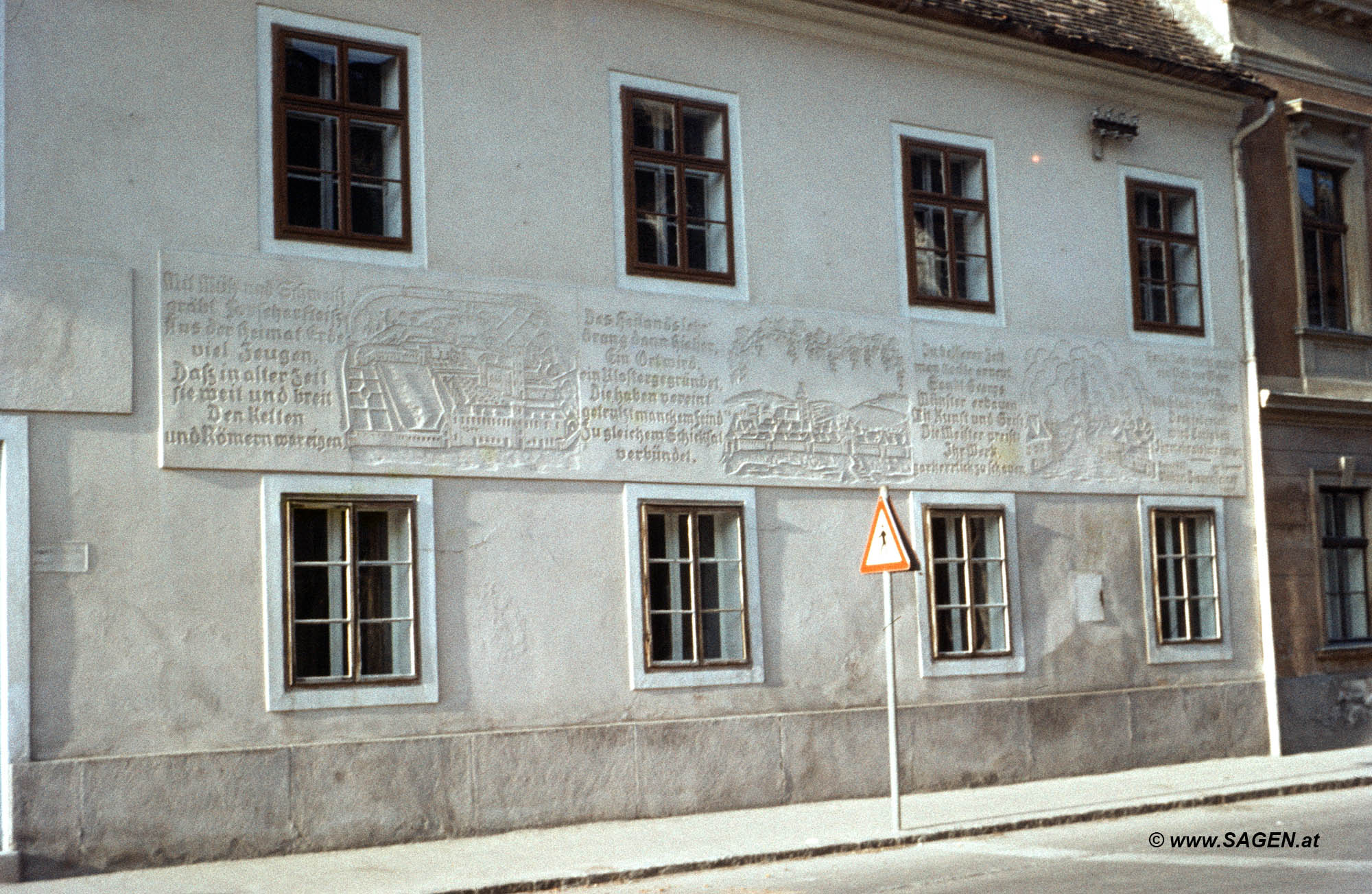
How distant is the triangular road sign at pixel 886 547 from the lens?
1242cm

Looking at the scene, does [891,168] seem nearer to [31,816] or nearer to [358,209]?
[358,209]

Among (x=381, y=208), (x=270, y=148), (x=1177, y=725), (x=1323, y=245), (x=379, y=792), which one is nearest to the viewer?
(x=379, y=792)

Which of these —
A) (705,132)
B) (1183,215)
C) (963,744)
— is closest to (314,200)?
(705,132)

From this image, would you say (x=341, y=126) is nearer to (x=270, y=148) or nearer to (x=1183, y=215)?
(x=270, y=148)

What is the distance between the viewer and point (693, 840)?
12234mm

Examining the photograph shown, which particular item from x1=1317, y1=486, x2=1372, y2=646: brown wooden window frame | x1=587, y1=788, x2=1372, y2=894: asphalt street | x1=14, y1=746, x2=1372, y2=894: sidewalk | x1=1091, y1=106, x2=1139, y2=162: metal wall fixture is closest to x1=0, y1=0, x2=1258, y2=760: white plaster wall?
x1=1091, y1=106, x2=1139, y2=162: metal wall fixture

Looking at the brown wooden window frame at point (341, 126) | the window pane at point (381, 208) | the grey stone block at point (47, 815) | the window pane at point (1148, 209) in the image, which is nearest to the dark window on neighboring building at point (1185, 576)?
the window pane at point (1148, 209)

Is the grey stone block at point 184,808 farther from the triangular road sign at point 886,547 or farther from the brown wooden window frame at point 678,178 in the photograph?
the brown wooden window frame at point 678,178

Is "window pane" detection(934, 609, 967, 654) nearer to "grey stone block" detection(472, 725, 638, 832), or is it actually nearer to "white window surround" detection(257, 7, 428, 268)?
"grey stone block" detection(472, 725, 638, 832)

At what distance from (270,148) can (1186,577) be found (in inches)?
427

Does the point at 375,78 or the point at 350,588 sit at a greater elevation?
the point at 375,78

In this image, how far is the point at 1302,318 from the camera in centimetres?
1944

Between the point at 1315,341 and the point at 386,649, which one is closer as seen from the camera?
the point at 386,649

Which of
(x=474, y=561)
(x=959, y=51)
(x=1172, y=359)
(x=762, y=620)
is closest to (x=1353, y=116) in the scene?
(x=1172, y=359)
